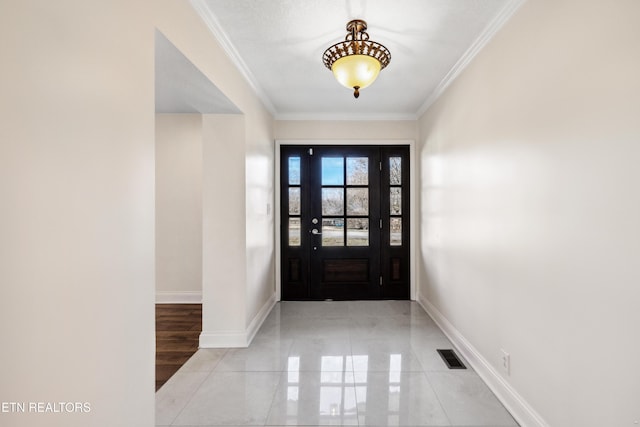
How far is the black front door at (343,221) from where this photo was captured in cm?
454

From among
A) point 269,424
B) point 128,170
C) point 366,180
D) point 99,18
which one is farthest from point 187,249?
point 99,18

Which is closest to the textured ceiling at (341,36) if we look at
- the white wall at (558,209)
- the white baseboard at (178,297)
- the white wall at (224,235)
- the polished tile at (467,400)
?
the white wall at (558,209)

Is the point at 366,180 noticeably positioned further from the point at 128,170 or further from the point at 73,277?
the point at 73,277

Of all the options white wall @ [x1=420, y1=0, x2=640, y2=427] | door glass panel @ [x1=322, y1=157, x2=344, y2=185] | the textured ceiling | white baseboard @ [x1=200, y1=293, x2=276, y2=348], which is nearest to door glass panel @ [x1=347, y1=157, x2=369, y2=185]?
door glass panel @ [x1=322, y1=157, x2=344, y2=185]

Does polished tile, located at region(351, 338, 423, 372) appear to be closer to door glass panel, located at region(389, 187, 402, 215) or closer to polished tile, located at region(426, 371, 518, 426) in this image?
polished tile, located at region(426, 371, 518, 426)

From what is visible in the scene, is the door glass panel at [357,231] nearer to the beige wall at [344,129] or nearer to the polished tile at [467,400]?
the beige wall at [344,129]

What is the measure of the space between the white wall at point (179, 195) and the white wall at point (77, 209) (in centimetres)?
299

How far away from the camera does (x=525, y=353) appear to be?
1.90m

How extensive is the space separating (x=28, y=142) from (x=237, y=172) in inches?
84.7

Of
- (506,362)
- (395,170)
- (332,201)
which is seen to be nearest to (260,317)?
(332,201)

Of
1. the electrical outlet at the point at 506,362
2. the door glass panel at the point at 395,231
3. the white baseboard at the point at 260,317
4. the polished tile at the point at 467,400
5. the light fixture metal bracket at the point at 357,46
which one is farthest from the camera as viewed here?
the door glass panel at the point at 395,231

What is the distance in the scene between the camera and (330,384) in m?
2.38

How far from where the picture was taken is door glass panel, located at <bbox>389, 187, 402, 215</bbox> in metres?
4.57

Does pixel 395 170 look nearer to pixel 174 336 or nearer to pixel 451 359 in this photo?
pixel 451 359
